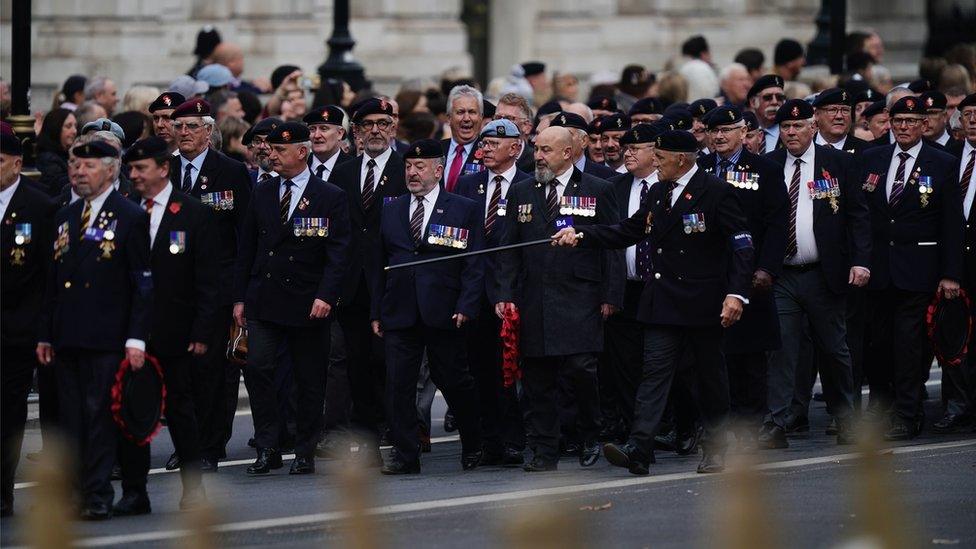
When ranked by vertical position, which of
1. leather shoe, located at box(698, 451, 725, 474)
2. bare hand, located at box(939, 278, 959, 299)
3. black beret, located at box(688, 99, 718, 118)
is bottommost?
leather shoe, located at box(698, 451, 725, 474)

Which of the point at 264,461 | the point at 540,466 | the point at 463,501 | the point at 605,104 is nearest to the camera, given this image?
the point at 463,501

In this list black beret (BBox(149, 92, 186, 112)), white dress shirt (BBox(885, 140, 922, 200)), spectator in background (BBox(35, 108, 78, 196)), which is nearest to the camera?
white dress shirt (BBox(885, 140, 922, 200))

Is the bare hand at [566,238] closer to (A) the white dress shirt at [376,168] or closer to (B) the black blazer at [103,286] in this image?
(A) the white dress shirt at [376,168]

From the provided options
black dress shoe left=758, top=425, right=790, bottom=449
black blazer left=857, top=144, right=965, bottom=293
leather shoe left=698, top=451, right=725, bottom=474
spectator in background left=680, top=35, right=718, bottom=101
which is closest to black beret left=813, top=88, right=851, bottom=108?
black blazer left=857, top=144, right=965, bottom=293

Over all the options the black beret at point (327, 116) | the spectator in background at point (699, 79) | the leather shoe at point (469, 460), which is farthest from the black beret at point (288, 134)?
the spectator in background at point (699, 79)

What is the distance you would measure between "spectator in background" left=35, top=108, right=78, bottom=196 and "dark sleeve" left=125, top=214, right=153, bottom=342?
4436 millimetres

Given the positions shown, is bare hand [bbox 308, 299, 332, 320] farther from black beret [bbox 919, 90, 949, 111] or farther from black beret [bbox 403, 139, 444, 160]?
black beret [bbox 919, 90, 949, 111]

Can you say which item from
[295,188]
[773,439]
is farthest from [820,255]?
[295,188]

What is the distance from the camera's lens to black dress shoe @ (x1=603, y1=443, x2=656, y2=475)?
1284 centimetres

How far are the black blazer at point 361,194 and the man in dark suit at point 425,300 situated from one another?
2.28 feet

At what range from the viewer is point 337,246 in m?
13.5

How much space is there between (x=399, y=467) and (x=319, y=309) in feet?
3.39

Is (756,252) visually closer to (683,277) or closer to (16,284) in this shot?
(683,277)

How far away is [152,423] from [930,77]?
10846 mm
